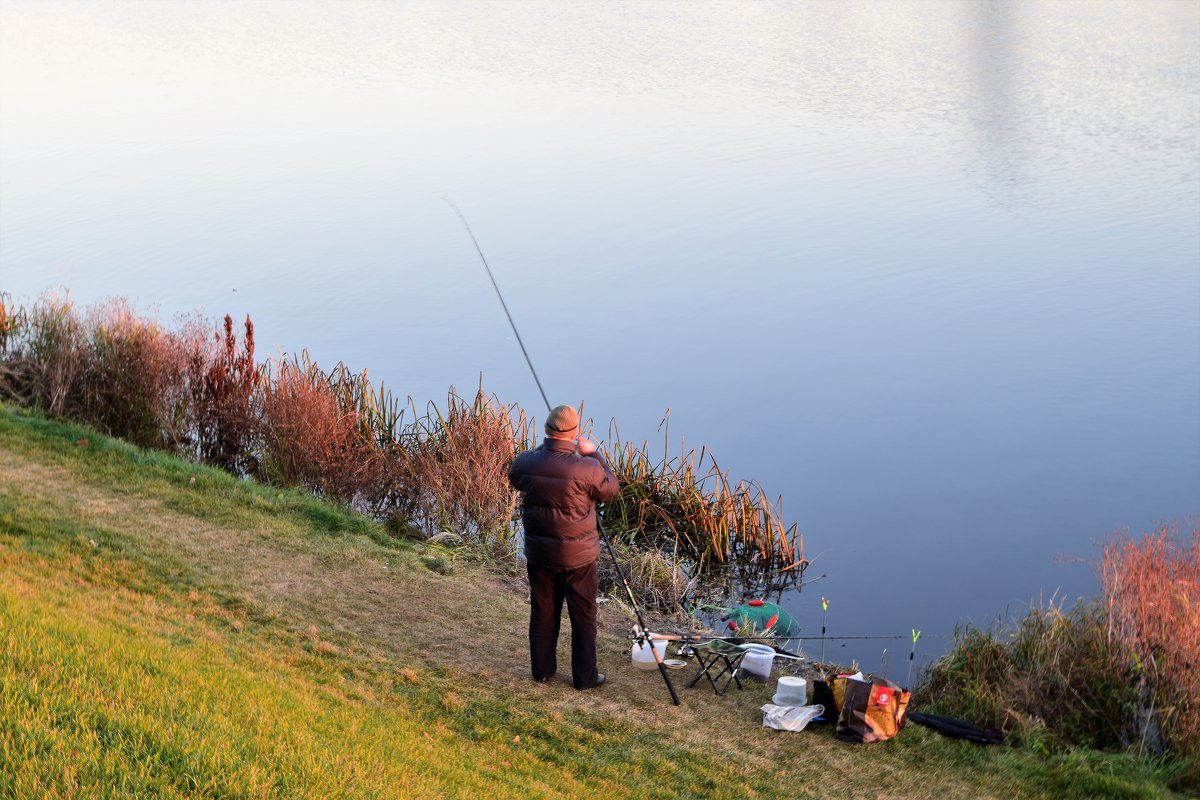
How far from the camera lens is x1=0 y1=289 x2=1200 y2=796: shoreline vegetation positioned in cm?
816

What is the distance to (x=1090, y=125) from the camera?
3009 cm

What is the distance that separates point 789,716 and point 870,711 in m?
0.52

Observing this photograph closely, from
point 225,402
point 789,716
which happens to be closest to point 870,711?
point 789,716

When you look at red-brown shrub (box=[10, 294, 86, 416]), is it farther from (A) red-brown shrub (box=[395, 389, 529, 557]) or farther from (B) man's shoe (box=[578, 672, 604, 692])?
(B) man's shoe (box=[578, 672, 604, 692])

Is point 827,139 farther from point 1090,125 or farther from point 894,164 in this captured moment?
point 1090,125

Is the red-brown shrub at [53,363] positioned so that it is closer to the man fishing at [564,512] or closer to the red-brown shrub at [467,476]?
the red-brown shrub at [467,476]

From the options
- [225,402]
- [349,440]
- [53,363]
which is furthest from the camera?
[53,363]

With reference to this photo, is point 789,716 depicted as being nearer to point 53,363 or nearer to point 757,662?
point 757,662

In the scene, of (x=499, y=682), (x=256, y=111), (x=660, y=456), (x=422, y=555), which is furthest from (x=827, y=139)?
(x=499, y=682)

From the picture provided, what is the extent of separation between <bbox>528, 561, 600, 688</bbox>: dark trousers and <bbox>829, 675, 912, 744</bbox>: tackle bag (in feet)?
5.24

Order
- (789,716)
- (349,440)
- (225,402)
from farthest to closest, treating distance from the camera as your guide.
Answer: (225,402)
(349,440)
(789,716)

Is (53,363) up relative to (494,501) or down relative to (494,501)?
up

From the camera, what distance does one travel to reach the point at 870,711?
755 cm

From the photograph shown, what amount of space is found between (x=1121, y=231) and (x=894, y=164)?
6249 mm
